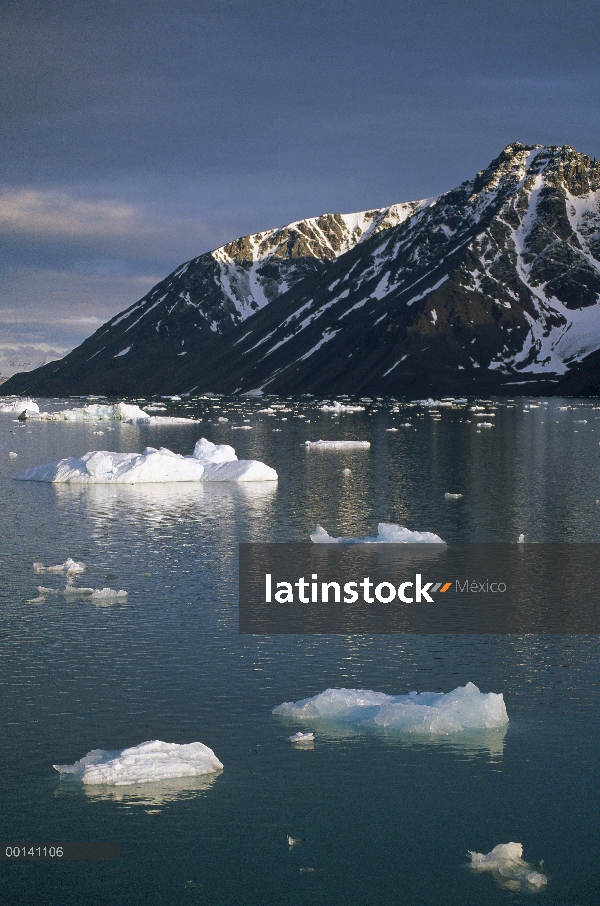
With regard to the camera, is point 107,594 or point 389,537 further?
point 389,537

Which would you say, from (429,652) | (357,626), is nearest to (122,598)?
(357,626)

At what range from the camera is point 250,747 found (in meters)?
21.1

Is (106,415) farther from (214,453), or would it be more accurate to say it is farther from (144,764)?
(144,764)

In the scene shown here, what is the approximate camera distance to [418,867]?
16875 millimetres

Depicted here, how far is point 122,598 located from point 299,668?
914cm

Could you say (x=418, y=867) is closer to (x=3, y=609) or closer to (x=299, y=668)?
(x=299, y=668)

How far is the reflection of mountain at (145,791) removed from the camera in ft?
62.2

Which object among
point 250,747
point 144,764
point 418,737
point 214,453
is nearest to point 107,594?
point 250,747

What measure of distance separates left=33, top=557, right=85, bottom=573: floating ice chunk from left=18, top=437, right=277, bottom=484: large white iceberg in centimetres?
2566

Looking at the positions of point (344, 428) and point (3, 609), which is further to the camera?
point (344, 428)

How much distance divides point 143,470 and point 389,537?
1017 inches

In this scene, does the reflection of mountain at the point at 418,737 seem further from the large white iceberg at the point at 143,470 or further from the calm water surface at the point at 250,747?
the large white iceberg at the point at 143,470
